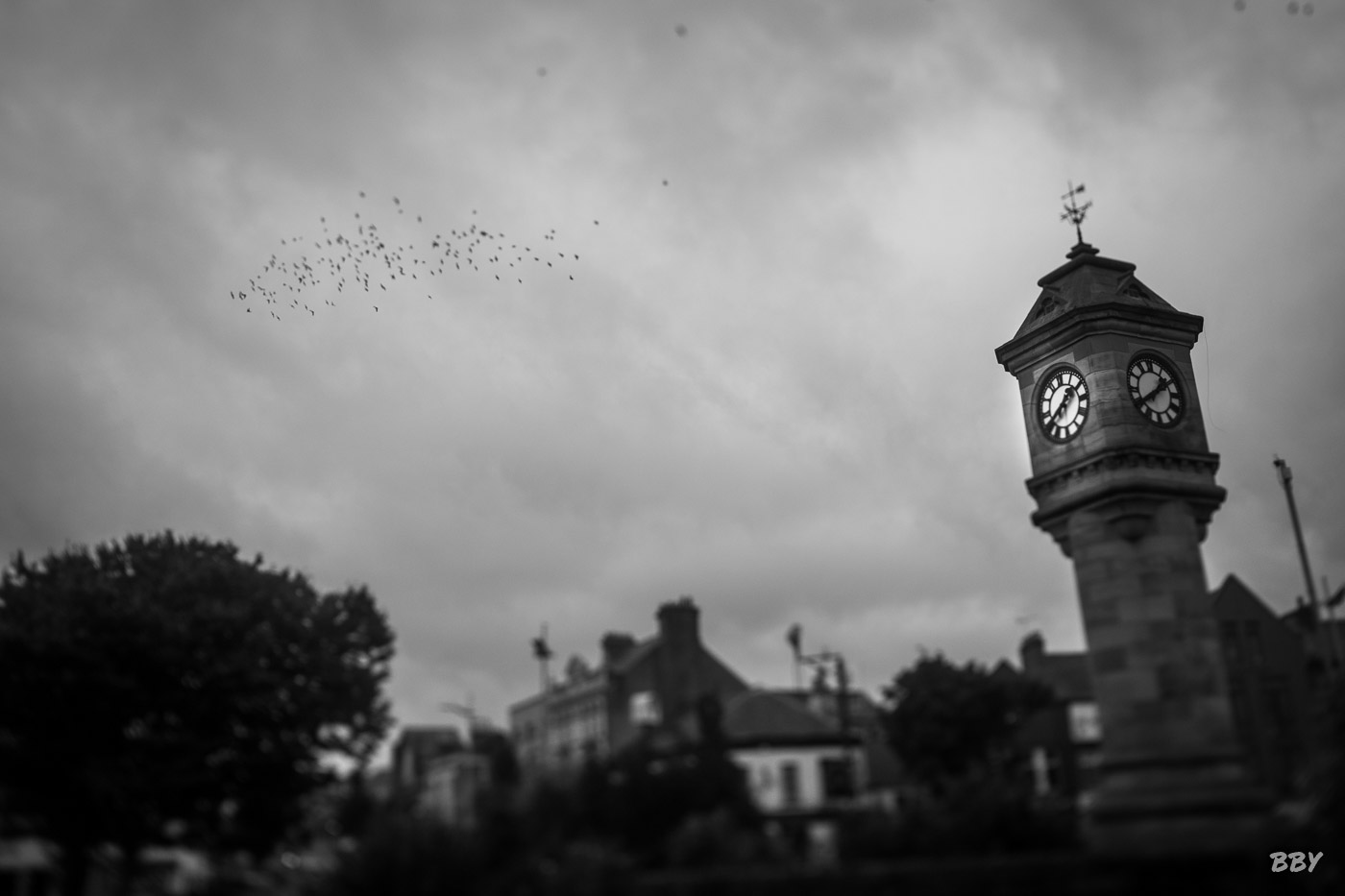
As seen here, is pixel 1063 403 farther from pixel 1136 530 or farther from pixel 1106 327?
pixel 1136 530

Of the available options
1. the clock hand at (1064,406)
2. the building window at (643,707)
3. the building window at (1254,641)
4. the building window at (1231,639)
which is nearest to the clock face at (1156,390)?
the clock hand at (1064,406)

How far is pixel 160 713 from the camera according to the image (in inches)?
1609

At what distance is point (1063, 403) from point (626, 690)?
19.1 meters

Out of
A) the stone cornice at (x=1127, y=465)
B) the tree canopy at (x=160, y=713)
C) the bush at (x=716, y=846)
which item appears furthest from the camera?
the tree canopy at (x=160, y=713)

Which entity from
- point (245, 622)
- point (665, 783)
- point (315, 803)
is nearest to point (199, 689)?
point (245, 622)

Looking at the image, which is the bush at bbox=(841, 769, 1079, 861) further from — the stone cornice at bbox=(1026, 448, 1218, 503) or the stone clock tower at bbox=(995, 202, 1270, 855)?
the stone cornice at bbox=(1026, 448, 1218, 503)

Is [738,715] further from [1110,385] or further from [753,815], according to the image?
[1110,385]

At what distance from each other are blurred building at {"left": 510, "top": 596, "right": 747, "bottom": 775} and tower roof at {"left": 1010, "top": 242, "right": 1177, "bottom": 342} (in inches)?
668

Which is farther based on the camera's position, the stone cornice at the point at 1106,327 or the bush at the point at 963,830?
the stone cornice at the point at 1106,327

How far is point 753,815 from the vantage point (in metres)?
36.2

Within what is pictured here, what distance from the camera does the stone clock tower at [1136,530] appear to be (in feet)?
105

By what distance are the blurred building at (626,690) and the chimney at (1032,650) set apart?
51.3 feet

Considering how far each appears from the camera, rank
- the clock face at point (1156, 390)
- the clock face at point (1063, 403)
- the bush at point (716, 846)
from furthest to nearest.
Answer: the clock face at point (1063, 403)
the clock face at point (1156, 390)
the bush at point (716, 846)

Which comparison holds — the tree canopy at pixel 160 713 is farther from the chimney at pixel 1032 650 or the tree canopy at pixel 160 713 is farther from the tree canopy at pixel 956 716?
the chimney at pixel 1032 650
